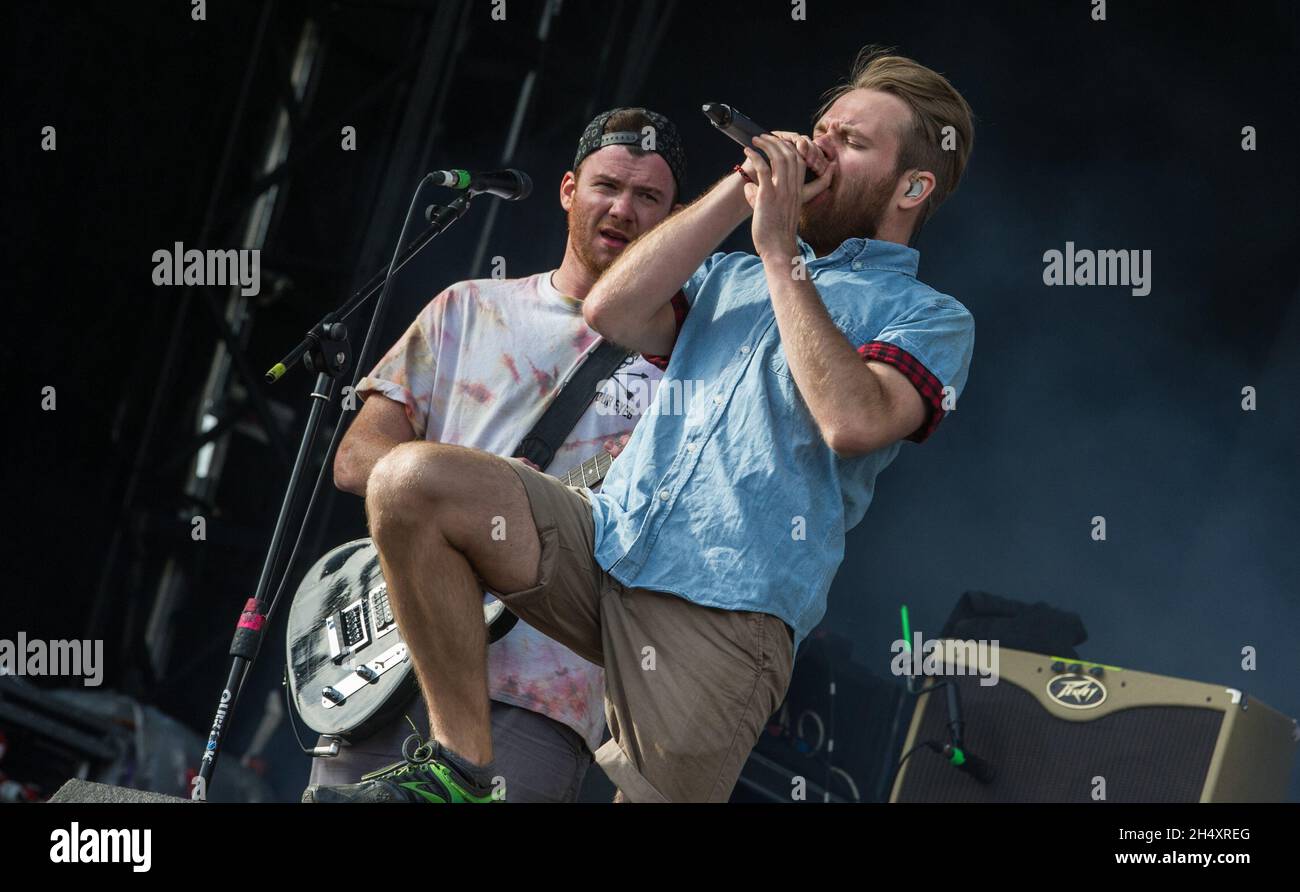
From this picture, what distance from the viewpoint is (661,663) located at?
190cm

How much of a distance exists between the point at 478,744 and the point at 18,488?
326 centimetres

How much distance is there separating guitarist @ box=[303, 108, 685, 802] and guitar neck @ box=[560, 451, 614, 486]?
0.11 ft

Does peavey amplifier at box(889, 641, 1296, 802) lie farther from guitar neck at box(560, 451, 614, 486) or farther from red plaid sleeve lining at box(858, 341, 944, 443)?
red plaid sleeve lining at box(858, 341, 944, 443)

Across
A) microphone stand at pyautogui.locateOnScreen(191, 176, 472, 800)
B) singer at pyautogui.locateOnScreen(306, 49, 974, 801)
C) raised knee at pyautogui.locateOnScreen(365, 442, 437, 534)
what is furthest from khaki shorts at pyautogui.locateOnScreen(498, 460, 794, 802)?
microphone stand at pyautogui.locateOnScreen(191, 176, 472, 800)

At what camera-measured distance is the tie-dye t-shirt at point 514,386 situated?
2631mm

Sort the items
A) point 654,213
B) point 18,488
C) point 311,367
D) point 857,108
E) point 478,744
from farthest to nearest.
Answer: point 18,488 < point 654,213 < point 311,367 < point 857,108 < point 478,744

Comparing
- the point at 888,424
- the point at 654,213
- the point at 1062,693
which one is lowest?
the point at 1062,693

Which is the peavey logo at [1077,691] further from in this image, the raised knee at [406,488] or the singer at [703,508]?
the raised knee at [406,488]

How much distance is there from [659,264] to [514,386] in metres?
0.82

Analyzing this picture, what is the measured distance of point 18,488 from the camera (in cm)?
455

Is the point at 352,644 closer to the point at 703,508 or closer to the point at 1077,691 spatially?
the point at 703,508

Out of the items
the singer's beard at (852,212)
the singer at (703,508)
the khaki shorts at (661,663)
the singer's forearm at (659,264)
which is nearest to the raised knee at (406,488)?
the singer at (703,508)
